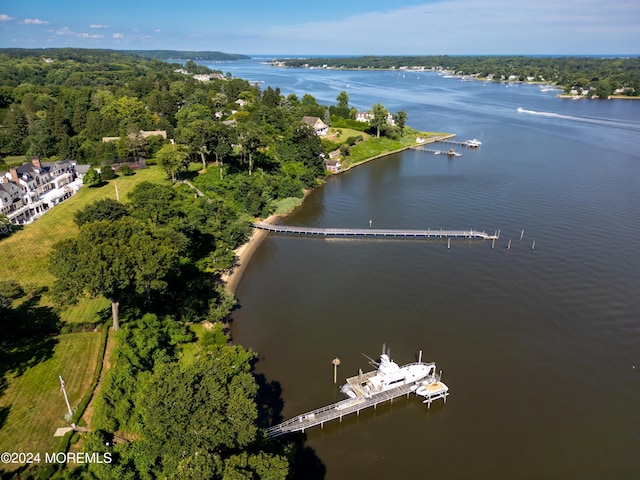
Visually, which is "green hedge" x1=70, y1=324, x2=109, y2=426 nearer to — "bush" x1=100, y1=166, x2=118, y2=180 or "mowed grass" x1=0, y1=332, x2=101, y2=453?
"mowed grass" x1=0, y1=332, x2=101, y2=453

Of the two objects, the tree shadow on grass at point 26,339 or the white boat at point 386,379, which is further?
the white boat at point 386,379

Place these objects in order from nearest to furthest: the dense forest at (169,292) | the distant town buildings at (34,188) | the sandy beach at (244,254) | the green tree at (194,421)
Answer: the green tree at (194,421) < the dense forest at (169,292) < the sandy beach at (244,254) < the distant town buildings at (34,188)

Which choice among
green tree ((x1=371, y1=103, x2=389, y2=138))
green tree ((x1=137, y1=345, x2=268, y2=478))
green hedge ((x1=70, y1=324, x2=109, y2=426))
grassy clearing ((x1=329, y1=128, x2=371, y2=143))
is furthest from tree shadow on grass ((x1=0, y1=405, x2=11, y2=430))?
green tree ((x1=371, y1=103, x2=389, y2=138))

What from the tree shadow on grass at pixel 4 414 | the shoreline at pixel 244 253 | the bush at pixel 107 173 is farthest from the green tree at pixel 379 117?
the tree shadow on grass at pixel 4 414

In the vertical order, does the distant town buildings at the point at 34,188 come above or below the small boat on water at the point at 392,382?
above

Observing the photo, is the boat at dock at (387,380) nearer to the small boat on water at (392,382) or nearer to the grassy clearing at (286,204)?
the small boat on water at (392,382)

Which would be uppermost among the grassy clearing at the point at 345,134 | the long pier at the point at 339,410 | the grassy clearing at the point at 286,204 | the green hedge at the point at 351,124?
the green hedge at the point at 351,124
